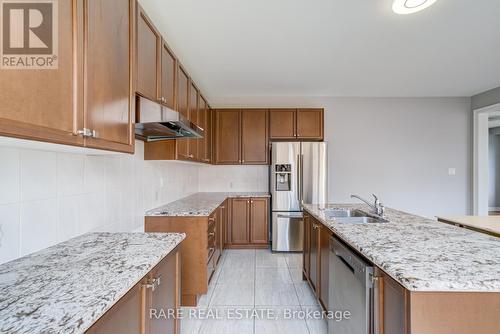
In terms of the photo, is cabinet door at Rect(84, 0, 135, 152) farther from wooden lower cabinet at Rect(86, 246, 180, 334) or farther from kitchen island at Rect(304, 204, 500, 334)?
kitchen island at Rect(304, 204, 500, 334)

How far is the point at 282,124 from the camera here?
163 inches

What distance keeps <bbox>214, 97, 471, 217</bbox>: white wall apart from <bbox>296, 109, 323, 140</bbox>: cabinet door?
1.15ft

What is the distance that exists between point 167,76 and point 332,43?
1661mm

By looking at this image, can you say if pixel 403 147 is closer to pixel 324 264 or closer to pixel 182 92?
pixel 324 264

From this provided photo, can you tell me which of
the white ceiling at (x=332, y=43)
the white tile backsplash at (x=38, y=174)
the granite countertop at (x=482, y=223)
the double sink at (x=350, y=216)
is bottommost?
the granite countertop at (x=482, y=223)

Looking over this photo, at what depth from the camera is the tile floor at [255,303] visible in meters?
2.01

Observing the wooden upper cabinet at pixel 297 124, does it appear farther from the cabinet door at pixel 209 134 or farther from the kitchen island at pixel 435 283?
the kitchen island at pixel 435 283

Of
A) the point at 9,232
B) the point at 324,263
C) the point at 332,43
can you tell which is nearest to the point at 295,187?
the point at 324,263

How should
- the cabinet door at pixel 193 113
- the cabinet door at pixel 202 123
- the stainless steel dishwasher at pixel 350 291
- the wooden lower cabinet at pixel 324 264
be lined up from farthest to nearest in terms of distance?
1. the cabinet door at pixel 202 123
2. the cabinet door at pixel 193 113
3. the wooden lower cabinet at pixel 324 264
4. the stainless steel dishwasher at pixel 350 291

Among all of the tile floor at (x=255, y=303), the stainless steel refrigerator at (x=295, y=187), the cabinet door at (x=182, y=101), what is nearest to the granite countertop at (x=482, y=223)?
the tile floor at (x=255, y=303)

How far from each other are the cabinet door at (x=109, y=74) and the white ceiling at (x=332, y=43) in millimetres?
766

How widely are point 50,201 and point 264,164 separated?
3.22 meters

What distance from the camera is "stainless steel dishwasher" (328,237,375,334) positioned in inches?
45.6

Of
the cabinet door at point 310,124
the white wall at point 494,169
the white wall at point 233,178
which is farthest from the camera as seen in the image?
the white wall at point 494,169
